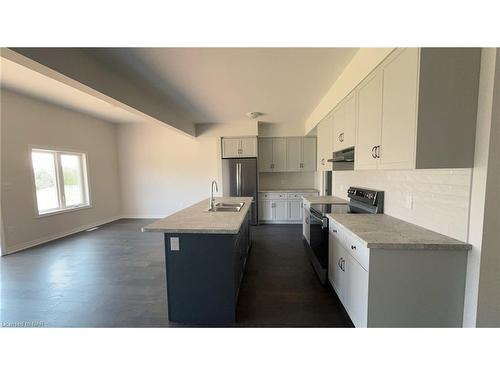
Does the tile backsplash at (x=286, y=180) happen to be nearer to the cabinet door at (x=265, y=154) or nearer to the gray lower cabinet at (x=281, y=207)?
the cabinet door at (x=265, y=154)

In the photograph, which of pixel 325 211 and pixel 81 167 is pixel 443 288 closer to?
pixel 325 211

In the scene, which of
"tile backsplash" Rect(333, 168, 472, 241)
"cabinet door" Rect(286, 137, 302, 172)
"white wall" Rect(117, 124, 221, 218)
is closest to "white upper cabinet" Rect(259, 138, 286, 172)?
"cabinet door" Rect(286, 137, 302, 172)

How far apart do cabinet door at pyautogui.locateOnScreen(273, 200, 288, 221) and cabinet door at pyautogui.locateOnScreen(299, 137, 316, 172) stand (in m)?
1.08

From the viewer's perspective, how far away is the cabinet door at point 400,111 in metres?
1.39

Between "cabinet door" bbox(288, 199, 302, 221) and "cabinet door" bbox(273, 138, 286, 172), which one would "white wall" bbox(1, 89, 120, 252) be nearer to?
"cabinet door" bbox(273, 138, 286, 172)

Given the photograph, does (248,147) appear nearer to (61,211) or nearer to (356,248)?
(356,248)

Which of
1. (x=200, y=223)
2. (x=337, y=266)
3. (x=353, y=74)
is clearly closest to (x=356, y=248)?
(x=337, y=266)

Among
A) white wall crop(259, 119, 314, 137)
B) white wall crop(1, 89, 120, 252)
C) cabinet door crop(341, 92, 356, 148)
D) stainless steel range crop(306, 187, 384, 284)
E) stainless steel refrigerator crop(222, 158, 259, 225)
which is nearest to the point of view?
cabinet door crop(341, 92, 356, 148)

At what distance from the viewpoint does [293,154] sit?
5.63 m

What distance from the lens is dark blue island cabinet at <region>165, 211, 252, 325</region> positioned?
1.88m

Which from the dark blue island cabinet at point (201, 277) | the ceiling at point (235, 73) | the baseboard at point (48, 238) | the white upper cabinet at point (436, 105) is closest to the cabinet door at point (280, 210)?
the ceiling at point (235, 73)

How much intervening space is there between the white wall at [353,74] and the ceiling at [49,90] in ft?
10.6
